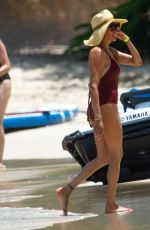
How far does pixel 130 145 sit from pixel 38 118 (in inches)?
283

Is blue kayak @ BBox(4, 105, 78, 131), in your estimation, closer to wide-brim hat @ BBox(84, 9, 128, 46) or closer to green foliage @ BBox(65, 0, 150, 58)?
green foliage @ BBox(65, 0, 150, 58)

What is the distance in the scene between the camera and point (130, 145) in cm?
888

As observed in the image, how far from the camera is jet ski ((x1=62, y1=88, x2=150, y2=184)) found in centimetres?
884

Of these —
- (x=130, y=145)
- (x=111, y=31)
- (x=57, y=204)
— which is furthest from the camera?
(x=130, y=145)

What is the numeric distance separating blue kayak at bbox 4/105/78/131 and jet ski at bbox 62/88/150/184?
685 centimetres

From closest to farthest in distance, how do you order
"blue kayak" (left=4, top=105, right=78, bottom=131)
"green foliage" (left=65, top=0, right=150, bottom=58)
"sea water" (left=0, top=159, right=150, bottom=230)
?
"sea water" (left=0, top=159, right=150, bottom=230) → "blue kayak" (left=4, top=105, right=78, bottom=131) → "green foliage" (left=65, top=0, right=150, bottom=58)

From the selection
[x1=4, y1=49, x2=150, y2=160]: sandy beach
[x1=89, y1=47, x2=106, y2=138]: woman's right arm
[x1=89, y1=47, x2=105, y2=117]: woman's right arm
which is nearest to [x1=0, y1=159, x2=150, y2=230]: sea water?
[x1=89, y1=47, x2=106, y2=138]: woman's right arm

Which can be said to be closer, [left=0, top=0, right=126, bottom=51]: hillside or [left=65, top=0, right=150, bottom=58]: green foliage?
[left=65, top=0, right=150, bottom=58]: green foliage

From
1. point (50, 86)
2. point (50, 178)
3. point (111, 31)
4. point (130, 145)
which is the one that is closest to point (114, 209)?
Answer: point (111, 31)

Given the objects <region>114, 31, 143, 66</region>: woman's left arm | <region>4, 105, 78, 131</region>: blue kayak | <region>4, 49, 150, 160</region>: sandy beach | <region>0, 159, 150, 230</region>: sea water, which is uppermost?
<region>114, 31, 143, 66</region>: woman's left arm

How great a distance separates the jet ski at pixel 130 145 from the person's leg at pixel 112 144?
1.33m

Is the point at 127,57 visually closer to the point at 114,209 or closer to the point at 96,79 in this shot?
the point at 96,79

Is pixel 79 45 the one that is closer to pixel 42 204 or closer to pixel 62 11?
pixel 62 11

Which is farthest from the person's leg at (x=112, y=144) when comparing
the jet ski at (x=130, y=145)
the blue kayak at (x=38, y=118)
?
the blue kayak at (x=38, y=118)
